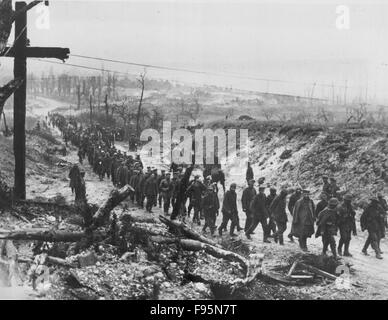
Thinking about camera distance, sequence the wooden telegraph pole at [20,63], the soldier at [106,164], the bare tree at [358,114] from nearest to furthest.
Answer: the wooden telegraph pole at [20,63] < the soldier at [106,164] < the bare tree at [358,114]

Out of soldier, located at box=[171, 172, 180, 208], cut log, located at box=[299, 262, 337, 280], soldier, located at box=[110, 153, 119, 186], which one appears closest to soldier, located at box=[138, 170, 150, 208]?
soldier, located at box=[171, 172, 180, 208]

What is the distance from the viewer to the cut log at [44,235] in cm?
784

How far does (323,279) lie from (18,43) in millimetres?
8179

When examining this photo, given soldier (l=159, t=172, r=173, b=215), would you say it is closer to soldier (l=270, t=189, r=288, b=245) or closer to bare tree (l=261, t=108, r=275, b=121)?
soldier (l=270, t=189, r=288, b=245)

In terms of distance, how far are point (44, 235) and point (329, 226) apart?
218 inches

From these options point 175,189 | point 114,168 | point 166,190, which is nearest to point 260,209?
point 175,189

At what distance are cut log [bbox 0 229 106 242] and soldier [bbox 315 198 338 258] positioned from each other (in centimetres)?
455

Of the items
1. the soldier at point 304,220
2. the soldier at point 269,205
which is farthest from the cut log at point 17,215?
the soldier at point 304,220

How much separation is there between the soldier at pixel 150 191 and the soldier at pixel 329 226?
4960 millimetres

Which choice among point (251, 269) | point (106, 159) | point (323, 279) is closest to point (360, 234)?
point (323, 279)

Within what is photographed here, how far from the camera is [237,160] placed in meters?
22.8

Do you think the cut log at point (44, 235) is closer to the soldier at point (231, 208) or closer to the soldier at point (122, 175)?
the soldier at point (231, 208)

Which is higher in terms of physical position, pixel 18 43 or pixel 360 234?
pixel 18 43
